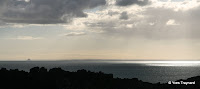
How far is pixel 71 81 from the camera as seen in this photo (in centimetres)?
6231

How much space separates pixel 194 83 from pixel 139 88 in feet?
42.6

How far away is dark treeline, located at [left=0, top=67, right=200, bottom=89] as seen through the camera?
Result: 60.3 meters

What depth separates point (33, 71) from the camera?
6925 cm

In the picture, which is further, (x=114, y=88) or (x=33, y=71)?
(x=33, y=71)

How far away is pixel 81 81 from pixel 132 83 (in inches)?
525


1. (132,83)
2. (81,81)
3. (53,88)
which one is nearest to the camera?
(53,88)

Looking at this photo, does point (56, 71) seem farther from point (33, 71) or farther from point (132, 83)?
point (132, 83)

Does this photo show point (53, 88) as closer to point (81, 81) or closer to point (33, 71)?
point (81, 81)

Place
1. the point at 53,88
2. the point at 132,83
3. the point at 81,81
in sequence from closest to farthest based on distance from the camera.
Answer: the point at 53,88 < the point at 81,81 < the point at 132,83

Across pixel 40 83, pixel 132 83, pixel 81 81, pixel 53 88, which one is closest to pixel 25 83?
pixel 40 83

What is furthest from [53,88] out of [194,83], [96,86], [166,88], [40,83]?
[194,83]

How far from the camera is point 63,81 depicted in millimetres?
61531

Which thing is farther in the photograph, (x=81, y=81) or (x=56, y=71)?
(x=56, y=71)

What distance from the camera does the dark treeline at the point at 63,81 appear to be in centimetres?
6028
